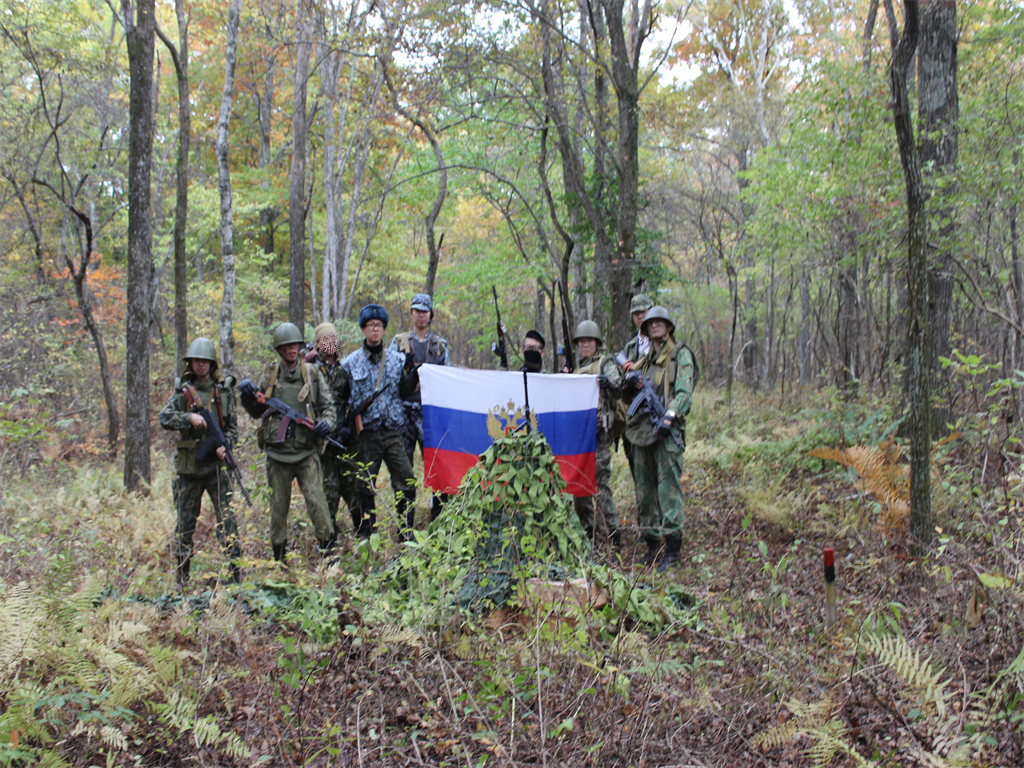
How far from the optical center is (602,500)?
652 cm

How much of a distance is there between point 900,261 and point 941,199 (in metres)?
2.73

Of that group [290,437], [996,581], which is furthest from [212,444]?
[996,581]

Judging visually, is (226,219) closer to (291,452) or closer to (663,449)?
(291,452)

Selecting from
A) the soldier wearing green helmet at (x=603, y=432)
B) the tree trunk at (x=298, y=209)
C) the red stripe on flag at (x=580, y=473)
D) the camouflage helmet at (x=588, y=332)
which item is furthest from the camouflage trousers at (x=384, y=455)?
the tree trunk at (x=298, y=209)

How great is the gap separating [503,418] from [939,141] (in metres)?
6.38

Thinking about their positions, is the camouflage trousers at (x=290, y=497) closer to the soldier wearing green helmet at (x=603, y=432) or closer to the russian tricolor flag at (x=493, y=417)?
the russian tricolor flag at (x=493, y=417)

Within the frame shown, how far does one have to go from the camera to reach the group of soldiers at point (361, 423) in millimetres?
5773

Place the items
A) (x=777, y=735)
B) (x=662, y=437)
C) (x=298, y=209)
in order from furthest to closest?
1. (x=298, y=209)
2. (x=662, y=437)
3. (x=777, y=735)

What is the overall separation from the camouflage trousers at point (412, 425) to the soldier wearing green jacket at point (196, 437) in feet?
5.35

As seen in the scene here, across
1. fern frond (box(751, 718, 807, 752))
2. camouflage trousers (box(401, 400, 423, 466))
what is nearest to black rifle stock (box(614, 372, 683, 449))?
camouflage trousers (box(401, 400, 423, 466))

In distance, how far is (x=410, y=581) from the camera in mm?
4082

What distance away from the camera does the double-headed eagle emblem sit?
600cm

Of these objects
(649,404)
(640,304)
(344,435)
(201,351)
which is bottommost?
(344,435)

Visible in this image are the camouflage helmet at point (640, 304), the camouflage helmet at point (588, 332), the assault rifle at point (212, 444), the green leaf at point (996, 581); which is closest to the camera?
the green leaf at point (996, 581)
